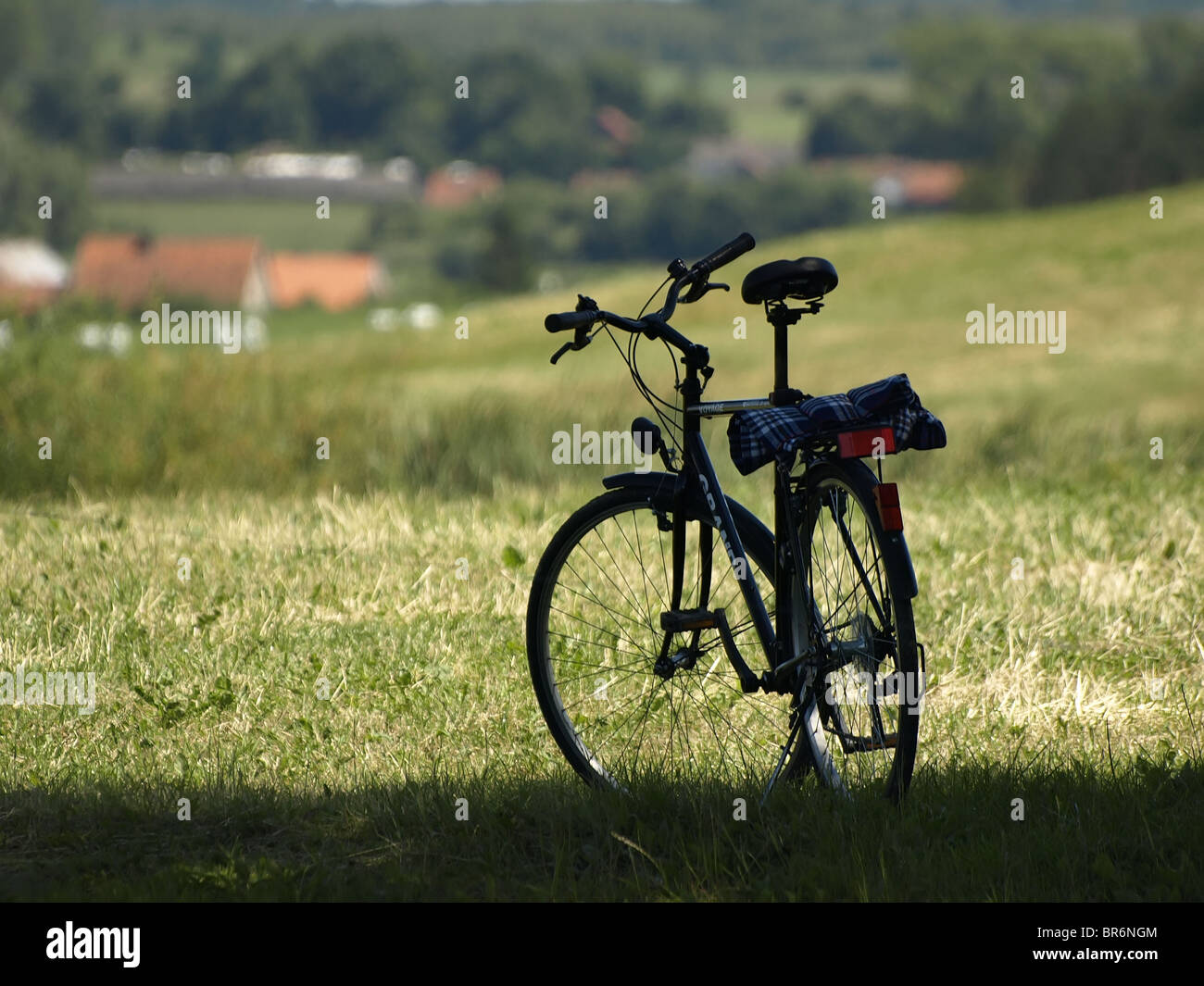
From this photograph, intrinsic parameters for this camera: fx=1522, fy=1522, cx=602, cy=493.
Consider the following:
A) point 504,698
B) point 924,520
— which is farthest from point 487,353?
point 504,698

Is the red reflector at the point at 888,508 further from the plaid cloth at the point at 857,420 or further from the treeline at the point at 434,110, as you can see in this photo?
the treeline at the point at 434,110

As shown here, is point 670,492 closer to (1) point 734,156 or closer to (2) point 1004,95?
(2) point 1004,95

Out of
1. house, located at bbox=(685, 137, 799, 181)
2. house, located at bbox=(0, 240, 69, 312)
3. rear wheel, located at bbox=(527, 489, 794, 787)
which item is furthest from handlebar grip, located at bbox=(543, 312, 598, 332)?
house, located at bbox=(685, 137, 799, 181)

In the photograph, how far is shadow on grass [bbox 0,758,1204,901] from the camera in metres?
3.89

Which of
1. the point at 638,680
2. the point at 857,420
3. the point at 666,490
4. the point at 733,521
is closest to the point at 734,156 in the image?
the point at 638,680

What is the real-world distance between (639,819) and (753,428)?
3.91ft

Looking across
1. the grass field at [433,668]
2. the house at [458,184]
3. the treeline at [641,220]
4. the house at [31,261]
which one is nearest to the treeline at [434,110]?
the house at [458,184]

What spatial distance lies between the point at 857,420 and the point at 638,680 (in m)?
1.93

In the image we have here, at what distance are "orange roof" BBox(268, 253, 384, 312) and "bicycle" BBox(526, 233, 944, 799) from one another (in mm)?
90486

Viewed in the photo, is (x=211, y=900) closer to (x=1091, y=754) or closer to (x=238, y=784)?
(x=238, y=784)

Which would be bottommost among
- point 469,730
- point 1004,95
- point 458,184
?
point 469,730

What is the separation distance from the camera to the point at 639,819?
427 cm

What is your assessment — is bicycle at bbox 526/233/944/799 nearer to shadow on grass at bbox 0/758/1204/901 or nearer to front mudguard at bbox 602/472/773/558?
front mudguard at bbox 602/472/773/558

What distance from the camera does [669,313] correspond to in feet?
15.3
